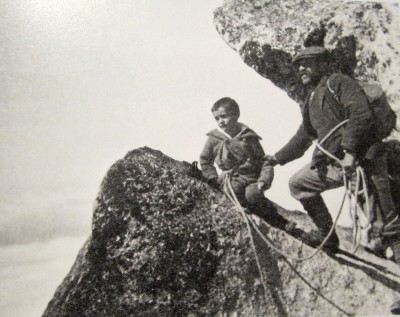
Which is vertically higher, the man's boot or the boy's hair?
the boy's hair

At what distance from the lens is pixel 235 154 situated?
3131 mm

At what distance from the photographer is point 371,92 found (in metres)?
2.60

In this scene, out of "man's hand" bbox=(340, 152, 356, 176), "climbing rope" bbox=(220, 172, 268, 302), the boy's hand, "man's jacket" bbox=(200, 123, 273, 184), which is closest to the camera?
"man's hand" bbox=(340, 152, 356, 176)

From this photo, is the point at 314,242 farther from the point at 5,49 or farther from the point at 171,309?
the point at 5,49

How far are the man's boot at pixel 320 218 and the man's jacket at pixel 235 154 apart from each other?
427mm

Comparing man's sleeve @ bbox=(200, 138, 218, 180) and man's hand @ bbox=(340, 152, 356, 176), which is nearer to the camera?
man's hand @ bbox=(340, 152, 356, 176)

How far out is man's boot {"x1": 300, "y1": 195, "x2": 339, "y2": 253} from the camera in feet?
9.48

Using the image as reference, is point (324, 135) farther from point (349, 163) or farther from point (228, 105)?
point (228, 105)

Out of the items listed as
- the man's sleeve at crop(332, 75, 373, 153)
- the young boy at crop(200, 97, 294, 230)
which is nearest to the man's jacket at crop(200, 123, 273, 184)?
the young boy at crop(200, 97, 294, 230)

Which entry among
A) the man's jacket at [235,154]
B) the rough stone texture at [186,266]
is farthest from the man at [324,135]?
the rough stone texture at [186,266]

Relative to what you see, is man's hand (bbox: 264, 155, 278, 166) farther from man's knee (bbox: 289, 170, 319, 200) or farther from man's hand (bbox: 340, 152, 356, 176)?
man's hand (bbox: 340, 152, 356, 176)

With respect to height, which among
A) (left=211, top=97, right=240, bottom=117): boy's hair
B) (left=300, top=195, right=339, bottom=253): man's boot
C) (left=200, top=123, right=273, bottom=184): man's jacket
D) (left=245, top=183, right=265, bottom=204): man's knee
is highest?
(left=211, top=97, right=240, bottom=117): boy's hair

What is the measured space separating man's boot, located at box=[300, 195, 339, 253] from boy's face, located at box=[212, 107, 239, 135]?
0.80 metres

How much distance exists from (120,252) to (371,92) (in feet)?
6.40
